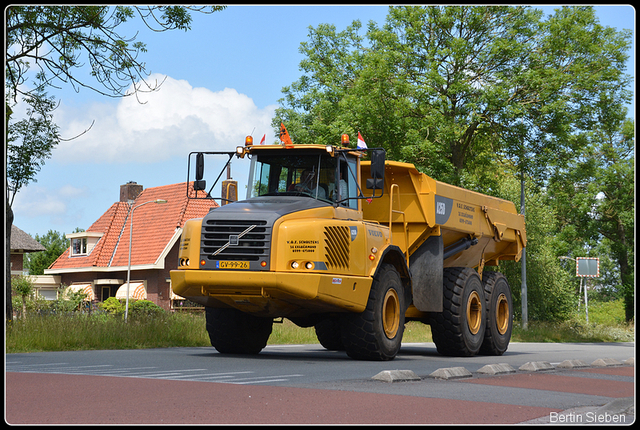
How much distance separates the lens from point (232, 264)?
11641 millimetres

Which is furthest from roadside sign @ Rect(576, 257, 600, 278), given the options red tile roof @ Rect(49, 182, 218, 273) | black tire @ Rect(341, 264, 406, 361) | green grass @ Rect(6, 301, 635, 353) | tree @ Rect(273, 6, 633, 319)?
black tire @ Rect(341, 264, 406, 361)

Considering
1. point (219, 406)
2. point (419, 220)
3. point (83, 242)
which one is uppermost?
point (83, 242)

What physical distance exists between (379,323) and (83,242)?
44798 mm

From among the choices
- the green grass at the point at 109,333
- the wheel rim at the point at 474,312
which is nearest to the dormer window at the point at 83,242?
the green grass at the point at 109,333

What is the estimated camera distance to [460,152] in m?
34.0

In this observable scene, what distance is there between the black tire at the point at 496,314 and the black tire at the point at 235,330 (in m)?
4.83

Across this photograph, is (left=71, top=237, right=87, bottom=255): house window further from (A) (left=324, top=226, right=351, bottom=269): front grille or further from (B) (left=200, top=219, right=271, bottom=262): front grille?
(A) (left=324, top=226, right=351, bottom=269): front grille

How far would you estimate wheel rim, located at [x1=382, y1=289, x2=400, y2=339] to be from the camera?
42.8ft

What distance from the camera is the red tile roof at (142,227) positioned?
1929 inches

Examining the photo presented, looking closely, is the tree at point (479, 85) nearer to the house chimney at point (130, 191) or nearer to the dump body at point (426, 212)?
the dump body at point (426, 212)

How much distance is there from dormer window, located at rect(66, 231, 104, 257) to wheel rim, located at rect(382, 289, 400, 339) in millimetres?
43062

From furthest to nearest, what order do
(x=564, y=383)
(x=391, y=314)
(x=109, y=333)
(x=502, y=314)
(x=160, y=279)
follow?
1. (x=160, y=279)
2. (x=502, y=314)
3. (x=109, y=333)
4. (x=391, y=314)
5. (x=564, y=383)

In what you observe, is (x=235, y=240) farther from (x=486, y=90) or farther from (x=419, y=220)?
(x=486, y=90)

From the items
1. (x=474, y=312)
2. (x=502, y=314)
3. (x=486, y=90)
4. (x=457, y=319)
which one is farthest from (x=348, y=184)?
(x=486, y=90)
